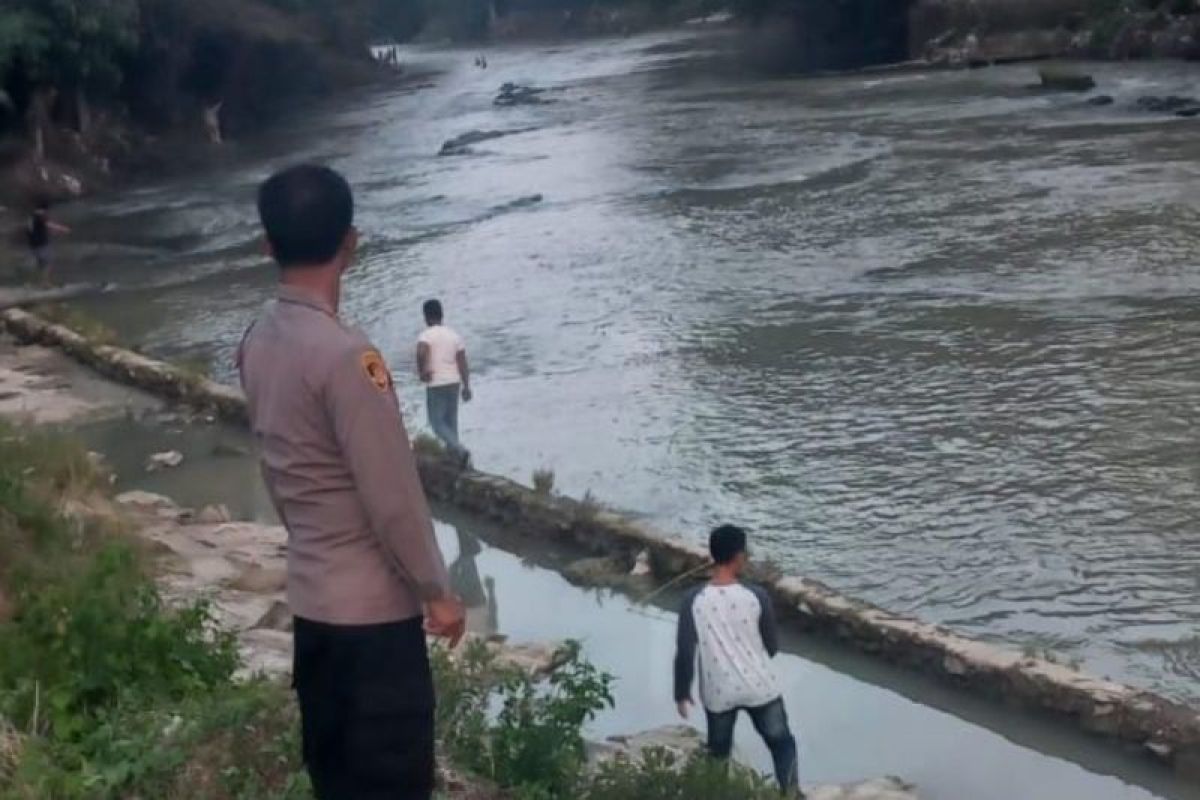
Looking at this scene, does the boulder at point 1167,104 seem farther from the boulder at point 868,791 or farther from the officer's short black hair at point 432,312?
the boulder at point 868,791

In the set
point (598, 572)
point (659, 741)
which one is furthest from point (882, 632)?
point (598, 572)

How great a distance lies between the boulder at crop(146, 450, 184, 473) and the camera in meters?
16.0

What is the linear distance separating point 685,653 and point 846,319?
1230 centimetres

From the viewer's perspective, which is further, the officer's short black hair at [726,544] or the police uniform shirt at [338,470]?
the officer's short black hair at [726,544]

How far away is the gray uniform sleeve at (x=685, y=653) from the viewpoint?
25.3ft

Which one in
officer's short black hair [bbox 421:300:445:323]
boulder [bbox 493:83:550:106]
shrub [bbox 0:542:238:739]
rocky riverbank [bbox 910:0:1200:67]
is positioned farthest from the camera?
boulder [bbox 493:83:550:106]

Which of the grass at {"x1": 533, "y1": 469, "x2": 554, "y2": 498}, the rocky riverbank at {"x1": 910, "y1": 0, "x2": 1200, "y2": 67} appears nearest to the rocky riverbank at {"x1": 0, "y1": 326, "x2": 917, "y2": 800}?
the grass at {"x1": 533, "y1": 469, "x2": 554, "y2": 498}

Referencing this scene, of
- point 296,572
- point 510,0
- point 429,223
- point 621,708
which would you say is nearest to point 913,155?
point 429,223

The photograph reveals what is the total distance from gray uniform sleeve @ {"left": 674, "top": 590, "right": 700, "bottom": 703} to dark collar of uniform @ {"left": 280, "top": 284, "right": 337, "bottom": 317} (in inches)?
147

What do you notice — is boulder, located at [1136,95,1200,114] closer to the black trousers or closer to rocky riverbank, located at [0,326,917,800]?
rocky riverbank, located at [0,326,917,800]

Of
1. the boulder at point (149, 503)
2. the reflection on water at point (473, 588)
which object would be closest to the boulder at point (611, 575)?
the reflection on water at point (473, 588)

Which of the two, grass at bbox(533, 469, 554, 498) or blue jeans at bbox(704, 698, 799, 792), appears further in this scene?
grass at bbox(533, 469, 554, 498)

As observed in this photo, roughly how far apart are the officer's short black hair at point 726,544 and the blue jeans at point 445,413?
6.69m

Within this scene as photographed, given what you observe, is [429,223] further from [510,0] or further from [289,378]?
[510,0]
